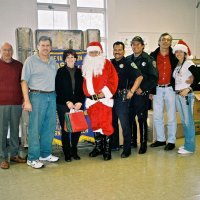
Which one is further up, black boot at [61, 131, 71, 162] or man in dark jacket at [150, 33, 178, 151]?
man in dark jacket at [150, 33, 178, 151]

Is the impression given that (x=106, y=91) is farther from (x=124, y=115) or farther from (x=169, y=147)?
(x=169, y=147)

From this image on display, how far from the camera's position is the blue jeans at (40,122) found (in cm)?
319

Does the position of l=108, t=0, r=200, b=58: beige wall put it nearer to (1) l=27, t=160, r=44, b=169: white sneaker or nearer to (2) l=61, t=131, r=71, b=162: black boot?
(2) l=61, t=131, r=71, b=162: black boot

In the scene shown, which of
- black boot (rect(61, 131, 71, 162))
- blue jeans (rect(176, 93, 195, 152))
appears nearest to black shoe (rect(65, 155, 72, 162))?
black boot (rect(61, 131, 71, 162))

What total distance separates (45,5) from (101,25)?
144 cm

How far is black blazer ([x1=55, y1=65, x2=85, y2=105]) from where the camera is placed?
3.24 m

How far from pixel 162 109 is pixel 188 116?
0.44m

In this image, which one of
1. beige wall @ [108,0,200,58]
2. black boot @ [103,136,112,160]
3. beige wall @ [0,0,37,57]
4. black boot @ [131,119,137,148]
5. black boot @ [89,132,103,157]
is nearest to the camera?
black boot @ [103,136,112,160]

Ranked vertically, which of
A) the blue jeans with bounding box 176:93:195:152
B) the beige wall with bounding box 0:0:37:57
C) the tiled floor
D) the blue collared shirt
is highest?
the beige wall with bounding box 0:0:37:57

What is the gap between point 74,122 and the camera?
3.22 metres

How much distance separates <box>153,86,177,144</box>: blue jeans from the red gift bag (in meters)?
1.26

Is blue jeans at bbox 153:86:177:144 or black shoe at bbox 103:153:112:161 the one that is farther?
blue jeans at bbox 153:86:177:144

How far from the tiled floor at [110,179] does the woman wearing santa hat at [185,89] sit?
0.26 meters

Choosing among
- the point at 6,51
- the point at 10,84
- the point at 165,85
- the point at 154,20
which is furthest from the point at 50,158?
the point at 154,20
